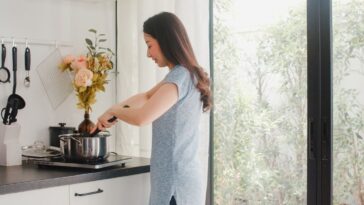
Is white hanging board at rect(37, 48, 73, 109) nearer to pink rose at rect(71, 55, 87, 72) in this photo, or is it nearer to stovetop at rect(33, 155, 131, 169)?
pink rose at rect(71, 55, 87, 72)

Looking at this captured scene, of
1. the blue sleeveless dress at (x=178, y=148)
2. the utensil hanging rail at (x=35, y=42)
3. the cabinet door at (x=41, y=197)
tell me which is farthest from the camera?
the utensil hanging rail at (x=35, y=42)

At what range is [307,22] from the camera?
2150 millimetres

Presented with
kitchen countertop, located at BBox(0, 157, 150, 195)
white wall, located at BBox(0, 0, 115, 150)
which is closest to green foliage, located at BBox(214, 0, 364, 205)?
kitchen countertop, located at BBox(0, 157, 150, 195)

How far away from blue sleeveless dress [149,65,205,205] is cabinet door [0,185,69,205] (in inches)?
13.2

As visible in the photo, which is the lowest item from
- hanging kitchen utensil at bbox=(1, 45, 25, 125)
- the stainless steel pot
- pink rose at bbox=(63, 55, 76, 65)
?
the stainless steel pot

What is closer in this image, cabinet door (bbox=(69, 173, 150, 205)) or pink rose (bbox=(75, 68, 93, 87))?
cabinet door (bbox=(69, 173, 150, 205))

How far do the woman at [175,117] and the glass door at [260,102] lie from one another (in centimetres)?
63

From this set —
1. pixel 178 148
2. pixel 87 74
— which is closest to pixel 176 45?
pixel 178 148

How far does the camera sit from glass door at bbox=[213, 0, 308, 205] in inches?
87.7

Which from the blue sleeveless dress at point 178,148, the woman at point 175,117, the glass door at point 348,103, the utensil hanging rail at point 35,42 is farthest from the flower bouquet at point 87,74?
the glass door at point 348,103

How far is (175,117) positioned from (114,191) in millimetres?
454

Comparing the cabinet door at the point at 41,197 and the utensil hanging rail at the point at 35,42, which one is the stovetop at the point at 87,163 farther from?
the utensil hanging rail at the point at 35,42

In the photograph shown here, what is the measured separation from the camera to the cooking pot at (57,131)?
7.60ft

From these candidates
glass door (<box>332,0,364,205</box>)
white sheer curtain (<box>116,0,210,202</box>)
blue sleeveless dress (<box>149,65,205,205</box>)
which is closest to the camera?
blue sleeveless dress (<box>149,65,205,205</box>)
